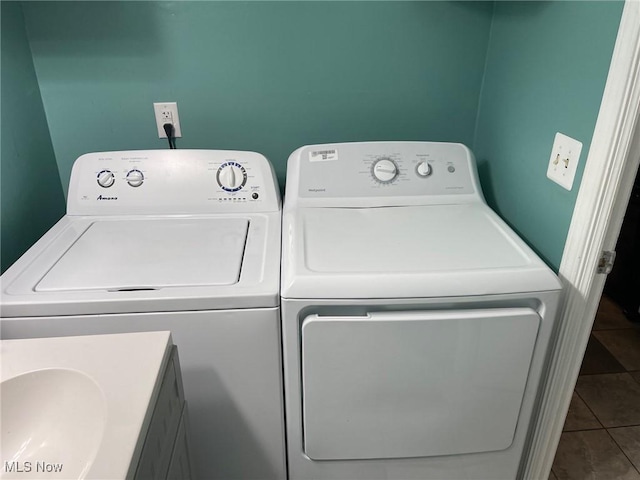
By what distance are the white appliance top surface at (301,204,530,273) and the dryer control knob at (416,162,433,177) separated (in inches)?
4.5

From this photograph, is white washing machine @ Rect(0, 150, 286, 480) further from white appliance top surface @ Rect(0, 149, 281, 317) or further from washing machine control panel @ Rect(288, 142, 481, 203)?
washing machine control panel @ Rect(288, 142, 481, 203)

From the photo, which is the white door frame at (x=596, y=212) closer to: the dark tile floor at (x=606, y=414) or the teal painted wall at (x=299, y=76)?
the teal painted wall at (x=299, y=76)

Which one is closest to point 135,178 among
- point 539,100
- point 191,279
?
point 191,279

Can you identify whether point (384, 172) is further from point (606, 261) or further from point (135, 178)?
point (135, 178)

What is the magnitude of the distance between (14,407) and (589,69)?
4.41 ft

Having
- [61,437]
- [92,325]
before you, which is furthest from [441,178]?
[61,437]

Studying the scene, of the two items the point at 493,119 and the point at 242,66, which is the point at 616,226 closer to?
the point at 493,119

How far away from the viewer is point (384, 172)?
1.53 metres

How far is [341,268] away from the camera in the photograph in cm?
116

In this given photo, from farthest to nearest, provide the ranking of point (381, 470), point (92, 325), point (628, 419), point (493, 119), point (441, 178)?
1. point (628, 419)
2. point (493, 119)
3. point (441, 178)
4. point (381, 470)
5. point (92, 325)

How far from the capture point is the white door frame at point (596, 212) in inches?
39.2

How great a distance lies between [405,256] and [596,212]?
437 millimetres

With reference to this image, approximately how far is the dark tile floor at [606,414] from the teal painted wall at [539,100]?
0.88 metres

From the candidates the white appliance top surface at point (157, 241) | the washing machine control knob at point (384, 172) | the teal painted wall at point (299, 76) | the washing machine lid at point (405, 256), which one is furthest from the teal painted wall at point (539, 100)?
the white appliance top surface at point (157, 241)
